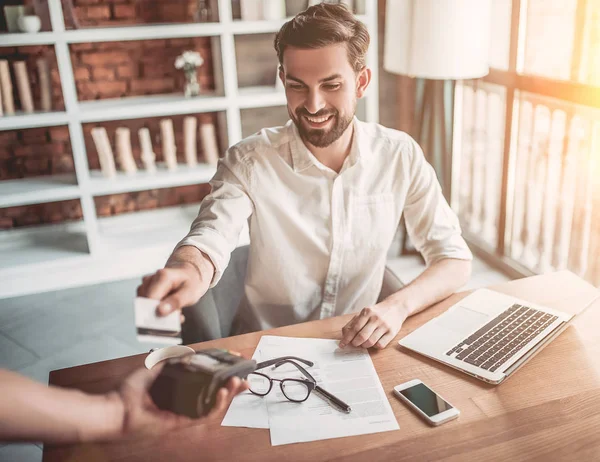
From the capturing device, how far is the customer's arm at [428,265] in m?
1.25

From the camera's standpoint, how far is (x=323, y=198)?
62.7 inches

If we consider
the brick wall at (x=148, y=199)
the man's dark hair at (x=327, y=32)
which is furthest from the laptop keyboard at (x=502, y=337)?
the brick wall at (x=148, y=199)

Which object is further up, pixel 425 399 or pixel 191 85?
pixel 191 85

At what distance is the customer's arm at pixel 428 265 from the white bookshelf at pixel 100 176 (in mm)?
1780

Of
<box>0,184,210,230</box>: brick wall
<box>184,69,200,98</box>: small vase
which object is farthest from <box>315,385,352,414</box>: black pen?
<box>0,184,210,230</box>: brick wall

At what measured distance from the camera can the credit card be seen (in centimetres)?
85

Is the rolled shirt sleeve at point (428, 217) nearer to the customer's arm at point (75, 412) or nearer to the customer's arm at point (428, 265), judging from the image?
the customer's arm at point (428, 265)

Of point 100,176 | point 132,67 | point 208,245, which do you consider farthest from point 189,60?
point 208,245

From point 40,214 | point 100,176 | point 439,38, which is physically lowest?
point 40,214

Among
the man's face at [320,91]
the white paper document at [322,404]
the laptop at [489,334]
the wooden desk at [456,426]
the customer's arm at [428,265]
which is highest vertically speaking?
the man's face at [320,91]

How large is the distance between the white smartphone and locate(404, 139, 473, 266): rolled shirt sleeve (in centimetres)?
58

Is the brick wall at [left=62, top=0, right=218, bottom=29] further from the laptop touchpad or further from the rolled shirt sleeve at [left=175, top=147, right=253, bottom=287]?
the laptop touchpad

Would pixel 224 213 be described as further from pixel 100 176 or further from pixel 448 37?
pixel 100 176

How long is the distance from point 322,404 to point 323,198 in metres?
0.69
